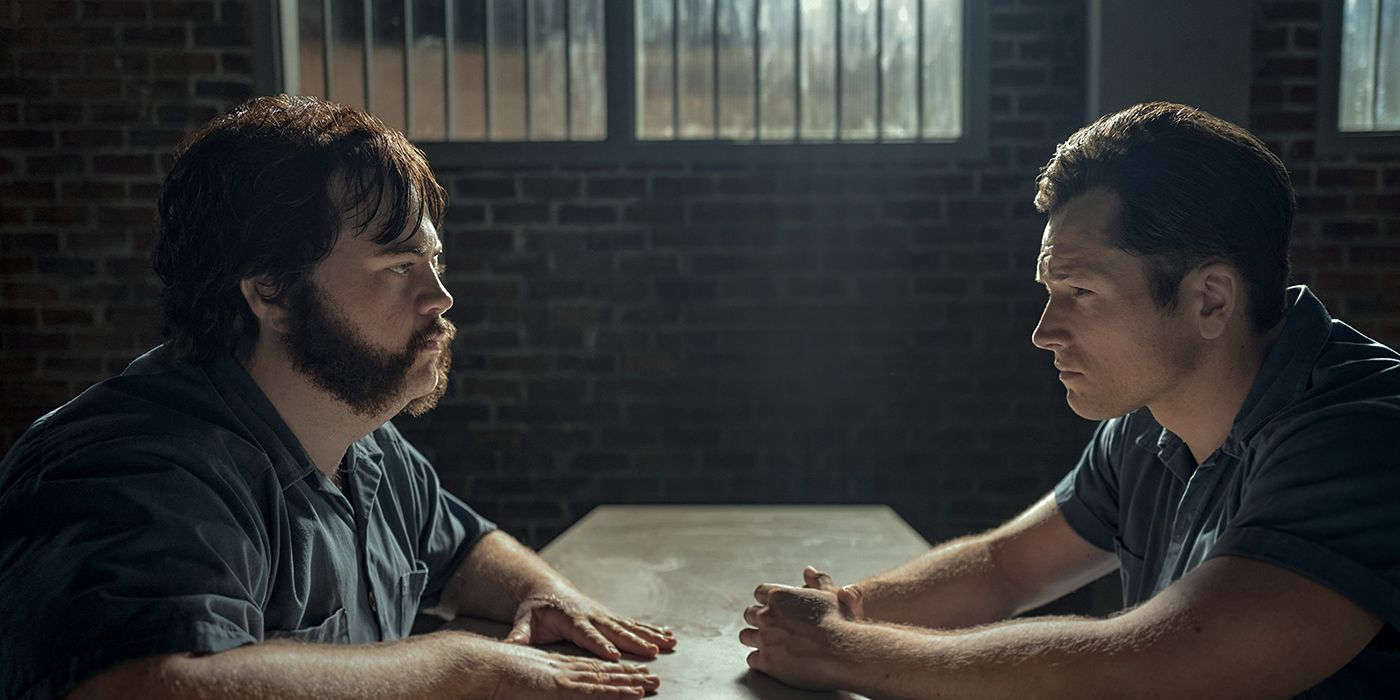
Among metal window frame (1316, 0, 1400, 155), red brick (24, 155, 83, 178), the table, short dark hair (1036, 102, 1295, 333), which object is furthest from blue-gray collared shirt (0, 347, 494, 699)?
metal window frame (1316, 0, 1400, 155)

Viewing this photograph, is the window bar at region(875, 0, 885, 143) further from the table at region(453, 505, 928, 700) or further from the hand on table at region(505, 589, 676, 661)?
the hand on table at region(505, 589, 676, 661)

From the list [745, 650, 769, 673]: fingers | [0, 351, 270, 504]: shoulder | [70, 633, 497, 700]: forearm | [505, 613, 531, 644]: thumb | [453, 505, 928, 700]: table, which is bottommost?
[453, 505, 928, 700]: table

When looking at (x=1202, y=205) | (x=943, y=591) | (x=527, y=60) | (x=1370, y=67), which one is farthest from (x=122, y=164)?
(x=1370, y=67)

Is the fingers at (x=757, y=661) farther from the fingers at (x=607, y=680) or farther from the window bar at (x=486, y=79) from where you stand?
the window bar at (x=486, y=79)

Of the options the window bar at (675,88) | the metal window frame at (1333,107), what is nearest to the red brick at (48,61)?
the window bar at (675,88)

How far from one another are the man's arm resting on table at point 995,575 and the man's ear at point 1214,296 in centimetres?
53

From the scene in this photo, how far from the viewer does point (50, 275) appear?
3.84 meters

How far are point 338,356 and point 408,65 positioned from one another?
2.55 meters

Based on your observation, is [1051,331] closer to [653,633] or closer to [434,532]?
[653,633]

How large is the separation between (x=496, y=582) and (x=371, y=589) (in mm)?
271

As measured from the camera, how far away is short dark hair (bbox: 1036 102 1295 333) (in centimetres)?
155

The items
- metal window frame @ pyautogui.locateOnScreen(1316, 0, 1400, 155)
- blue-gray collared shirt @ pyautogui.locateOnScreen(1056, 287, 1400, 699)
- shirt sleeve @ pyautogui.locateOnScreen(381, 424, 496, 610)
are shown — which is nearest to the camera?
blue-gray collared shirt @ pyautogui.locateOnScreen(1056, 287, 1400, 699)

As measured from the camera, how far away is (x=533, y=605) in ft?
5.81

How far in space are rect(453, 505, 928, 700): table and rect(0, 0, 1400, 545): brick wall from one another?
43.8 inches
